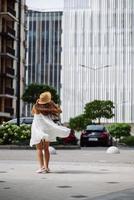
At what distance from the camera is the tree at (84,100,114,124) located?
7707 cm

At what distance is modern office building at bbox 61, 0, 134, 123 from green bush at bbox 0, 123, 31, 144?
79.7m

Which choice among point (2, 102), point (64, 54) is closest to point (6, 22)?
point (2, 102)

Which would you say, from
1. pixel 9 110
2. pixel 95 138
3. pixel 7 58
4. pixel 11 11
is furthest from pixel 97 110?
pixel 95 138

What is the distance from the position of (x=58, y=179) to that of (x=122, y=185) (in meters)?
1.40

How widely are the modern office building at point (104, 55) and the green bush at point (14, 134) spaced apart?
7967 centimetres

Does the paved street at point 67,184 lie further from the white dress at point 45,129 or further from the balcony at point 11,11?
the balcony at point 11,11

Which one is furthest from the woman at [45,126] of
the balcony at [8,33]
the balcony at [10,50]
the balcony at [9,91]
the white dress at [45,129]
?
the balcony at [10,50]

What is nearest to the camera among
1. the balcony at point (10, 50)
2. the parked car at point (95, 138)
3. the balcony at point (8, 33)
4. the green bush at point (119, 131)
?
the parked car at point (95, 138)

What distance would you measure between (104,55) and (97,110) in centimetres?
2885

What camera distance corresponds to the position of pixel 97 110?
78.8 m

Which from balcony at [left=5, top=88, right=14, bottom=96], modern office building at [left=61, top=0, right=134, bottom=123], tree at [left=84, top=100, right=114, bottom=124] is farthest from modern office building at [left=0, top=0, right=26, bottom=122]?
modern office building at [left=61, top=0, right=134, bottom=123]

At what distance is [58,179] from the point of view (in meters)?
10.2

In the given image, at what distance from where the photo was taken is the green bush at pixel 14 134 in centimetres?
2486

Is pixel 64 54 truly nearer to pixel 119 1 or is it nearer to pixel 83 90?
pixel 83 90
